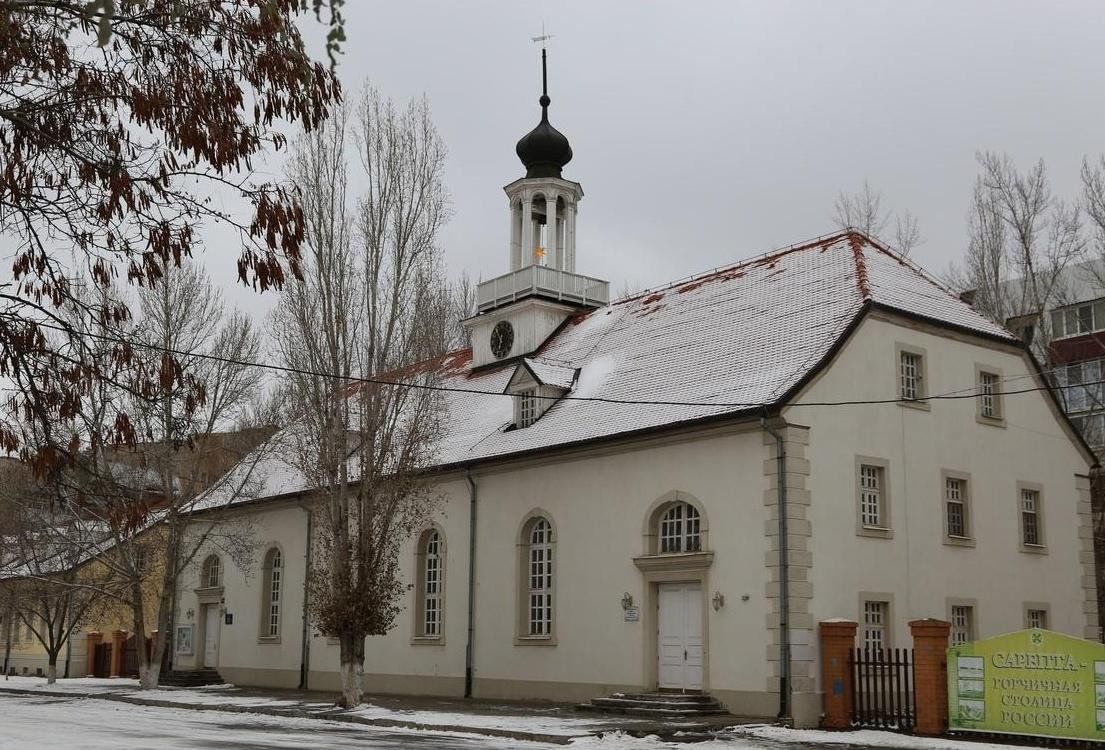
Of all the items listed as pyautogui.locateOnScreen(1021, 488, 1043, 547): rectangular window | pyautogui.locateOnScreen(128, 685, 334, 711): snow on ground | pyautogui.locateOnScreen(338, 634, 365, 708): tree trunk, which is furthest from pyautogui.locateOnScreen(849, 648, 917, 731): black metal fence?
pyautogui.locateOnScreen(128, 685, 334, 711): snow on ground

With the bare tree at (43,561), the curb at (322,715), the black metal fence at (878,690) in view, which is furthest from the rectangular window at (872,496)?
the bare tree at (43,561)

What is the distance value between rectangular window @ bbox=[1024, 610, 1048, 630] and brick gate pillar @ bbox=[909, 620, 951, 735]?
297 inches

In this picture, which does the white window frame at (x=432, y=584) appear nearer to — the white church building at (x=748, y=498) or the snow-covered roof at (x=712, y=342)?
the white church building at (x=748, y=498)

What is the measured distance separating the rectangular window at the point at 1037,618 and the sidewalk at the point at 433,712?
8454 mm

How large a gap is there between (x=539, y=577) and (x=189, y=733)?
33.9 ft

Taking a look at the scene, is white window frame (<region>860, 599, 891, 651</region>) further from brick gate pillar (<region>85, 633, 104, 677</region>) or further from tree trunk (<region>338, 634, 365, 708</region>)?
brick gate pillar (<region>85, 633, 104, 677</region>)

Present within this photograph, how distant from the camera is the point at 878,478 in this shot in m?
25.1

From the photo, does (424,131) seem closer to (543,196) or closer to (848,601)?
(543,196)

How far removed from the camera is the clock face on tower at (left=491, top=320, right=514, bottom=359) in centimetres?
3612

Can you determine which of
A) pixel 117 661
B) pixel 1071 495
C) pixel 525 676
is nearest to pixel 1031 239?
pixel 1071 495

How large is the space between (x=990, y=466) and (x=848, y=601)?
19.2 ft

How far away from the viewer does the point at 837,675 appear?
21594mm

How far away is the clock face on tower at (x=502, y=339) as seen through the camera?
36125mm

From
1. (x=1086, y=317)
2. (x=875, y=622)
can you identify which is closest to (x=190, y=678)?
(x=875, y=622)
